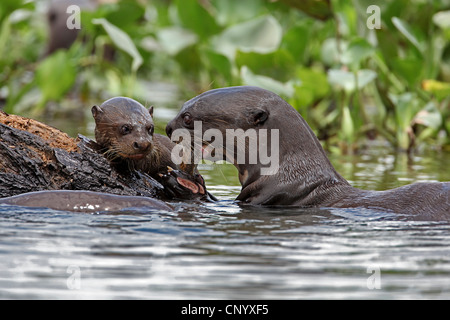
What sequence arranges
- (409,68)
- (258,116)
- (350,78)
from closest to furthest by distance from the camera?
(258,116) < (350,78) < (409,68)

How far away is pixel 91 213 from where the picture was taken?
5.02 meters

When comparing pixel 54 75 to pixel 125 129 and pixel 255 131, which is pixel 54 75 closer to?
pixel 125 129

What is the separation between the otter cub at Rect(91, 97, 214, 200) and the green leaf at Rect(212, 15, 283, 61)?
13.3 feet

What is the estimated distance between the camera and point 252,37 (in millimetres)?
10289

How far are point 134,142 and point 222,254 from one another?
1579mm

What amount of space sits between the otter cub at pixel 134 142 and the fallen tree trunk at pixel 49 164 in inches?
4.2

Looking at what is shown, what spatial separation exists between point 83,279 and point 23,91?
7170 millimetres

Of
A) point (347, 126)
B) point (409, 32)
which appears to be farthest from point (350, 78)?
point (409, 32)

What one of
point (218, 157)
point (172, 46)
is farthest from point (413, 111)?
point (218, 157)

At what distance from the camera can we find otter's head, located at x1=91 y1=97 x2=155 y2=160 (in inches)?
Answer: 221

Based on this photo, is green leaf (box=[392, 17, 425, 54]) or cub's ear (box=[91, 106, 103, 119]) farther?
green leaf (box=[392, 17, 425, 54])

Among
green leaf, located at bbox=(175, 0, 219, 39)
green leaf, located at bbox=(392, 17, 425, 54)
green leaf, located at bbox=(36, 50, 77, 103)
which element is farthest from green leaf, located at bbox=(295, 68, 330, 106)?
green leaf, located at bbox=(36, 50, 77, 103)

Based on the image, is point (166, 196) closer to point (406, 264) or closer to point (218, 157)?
point (218, 157)

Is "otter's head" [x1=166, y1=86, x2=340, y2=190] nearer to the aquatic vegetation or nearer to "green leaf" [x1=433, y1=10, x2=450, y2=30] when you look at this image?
the aquatic vegetation
